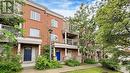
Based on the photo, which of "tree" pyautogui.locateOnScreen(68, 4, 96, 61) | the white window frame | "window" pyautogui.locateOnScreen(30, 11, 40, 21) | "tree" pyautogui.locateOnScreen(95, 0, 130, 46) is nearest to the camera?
"tree" pyautogui.locateOnScreen(95, 0, 130, 46)

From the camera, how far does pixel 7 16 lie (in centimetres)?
1393

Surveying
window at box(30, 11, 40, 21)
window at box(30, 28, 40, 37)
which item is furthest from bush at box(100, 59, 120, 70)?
window at box(30, 11, 40, 21)

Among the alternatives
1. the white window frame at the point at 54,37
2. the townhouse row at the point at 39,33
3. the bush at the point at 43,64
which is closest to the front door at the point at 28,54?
the townhouse row at the point at 39,33

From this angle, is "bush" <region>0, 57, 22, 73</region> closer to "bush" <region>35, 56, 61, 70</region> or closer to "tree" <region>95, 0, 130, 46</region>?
"bush" <region>35, 56, 61, 70</region>

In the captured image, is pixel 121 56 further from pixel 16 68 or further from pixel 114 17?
pixel 16 68

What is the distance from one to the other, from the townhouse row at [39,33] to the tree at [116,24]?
13617 millimetres

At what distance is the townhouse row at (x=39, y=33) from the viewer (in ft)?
96.7

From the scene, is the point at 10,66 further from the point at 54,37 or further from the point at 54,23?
the point at 54,23

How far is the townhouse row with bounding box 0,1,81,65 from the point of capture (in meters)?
29.5

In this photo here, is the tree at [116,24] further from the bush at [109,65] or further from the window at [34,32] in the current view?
the bush at [109,65]

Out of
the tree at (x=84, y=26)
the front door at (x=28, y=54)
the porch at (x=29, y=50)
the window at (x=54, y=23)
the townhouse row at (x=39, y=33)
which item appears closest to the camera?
the porch at (x=29, y=50)

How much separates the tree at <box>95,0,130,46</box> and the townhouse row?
1362 centimetres

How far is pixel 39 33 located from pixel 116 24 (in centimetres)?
2072

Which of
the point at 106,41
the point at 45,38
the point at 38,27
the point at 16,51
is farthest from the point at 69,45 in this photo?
the point at 106,41
